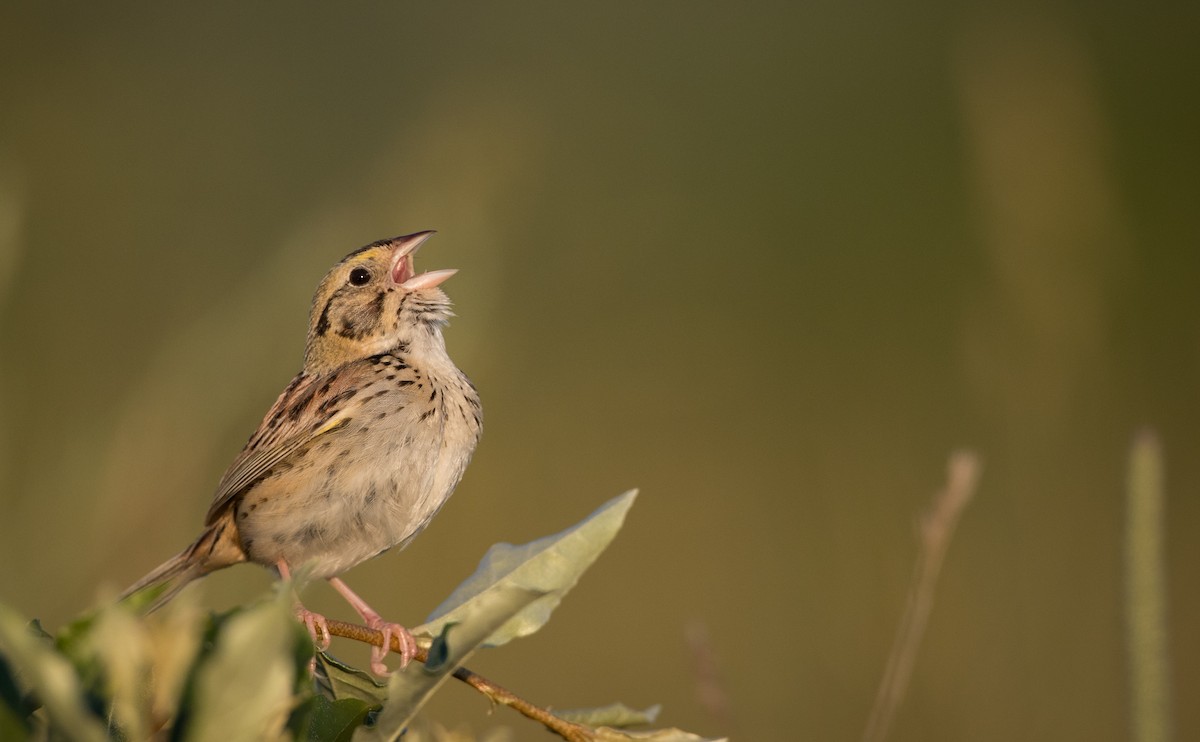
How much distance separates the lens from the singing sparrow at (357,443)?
249 cm

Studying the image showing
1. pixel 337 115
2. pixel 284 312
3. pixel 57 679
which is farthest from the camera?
pixel 337 115

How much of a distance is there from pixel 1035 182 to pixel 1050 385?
1.66 ft

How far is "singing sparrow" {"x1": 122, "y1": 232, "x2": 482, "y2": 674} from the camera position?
8.18ft

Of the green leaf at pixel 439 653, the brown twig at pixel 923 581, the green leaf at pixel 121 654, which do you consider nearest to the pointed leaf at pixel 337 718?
the green leaf at pixel 439 653

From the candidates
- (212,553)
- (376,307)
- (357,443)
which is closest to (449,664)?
(357,443)

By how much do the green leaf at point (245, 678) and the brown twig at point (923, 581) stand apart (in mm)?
1333

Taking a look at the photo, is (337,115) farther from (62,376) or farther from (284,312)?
(284,312)

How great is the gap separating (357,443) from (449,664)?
1.86 meters

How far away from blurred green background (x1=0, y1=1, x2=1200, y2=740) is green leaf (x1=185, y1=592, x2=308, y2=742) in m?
1.29

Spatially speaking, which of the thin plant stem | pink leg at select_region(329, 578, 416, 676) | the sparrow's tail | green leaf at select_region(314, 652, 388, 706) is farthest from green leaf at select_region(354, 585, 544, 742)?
the sparrow's tail

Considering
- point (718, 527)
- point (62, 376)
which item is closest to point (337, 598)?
point (62, 376)

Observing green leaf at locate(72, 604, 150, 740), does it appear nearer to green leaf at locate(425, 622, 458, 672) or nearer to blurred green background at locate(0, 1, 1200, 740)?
green leaf at locate(425, 622, 458, 672)

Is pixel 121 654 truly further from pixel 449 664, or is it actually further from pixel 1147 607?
pixel 1147 607

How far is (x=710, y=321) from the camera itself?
22.5 ft
